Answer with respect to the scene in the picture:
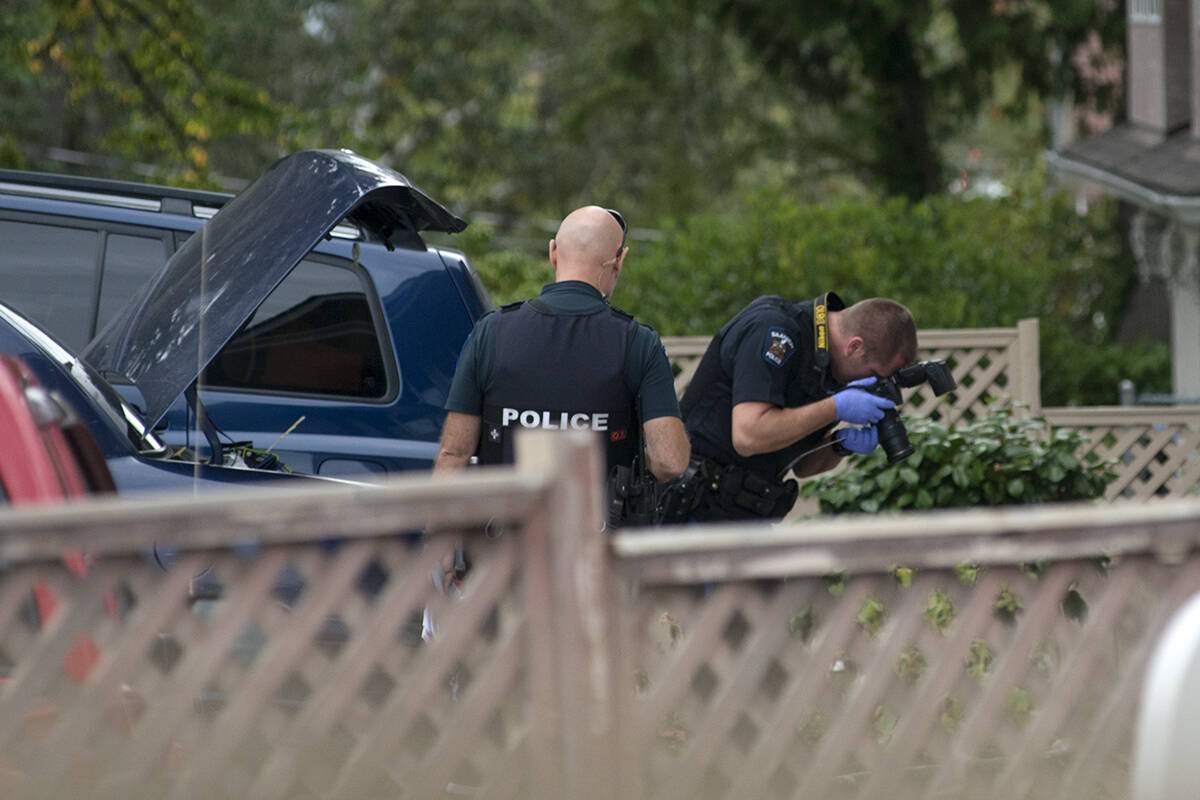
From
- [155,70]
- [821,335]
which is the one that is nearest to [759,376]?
[821,335]

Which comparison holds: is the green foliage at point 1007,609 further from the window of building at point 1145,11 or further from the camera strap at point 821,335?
the window of building at point 1145,11

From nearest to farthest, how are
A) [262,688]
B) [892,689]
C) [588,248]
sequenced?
[262,688]
[892,689]
[588,248]

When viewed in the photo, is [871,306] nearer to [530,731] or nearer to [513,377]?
[513,377]

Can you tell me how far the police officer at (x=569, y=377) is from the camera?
3898 mm

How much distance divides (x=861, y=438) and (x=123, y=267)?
110 inches

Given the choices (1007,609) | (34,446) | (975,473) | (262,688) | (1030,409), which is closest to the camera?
(262,688)

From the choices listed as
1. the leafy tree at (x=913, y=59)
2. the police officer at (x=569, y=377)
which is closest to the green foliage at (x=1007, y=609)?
the police officer at (x=569, y=377)

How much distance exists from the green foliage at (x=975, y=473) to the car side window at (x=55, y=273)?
10.0 ft

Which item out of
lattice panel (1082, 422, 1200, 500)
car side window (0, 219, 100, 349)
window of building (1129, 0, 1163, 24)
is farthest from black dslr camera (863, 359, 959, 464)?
window of building (1129, 0, 1163, 24)

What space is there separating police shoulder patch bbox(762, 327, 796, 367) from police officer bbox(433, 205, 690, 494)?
541 millimetres

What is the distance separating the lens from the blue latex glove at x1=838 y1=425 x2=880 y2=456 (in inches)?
181

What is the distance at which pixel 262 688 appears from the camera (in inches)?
81.1

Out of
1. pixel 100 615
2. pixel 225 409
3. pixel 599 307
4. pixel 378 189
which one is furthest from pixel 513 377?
pixel 100 615

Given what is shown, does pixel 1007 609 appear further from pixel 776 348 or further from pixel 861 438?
pixel 776 348
